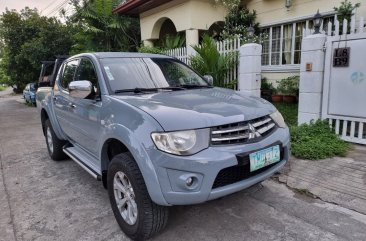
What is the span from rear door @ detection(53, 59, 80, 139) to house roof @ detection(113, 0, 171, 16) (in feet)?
22.2

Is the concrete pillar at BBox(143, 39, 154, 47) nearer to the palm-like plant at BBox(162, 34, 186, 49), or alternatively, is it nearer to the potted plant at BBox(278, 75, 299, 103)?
the palm-like plant at BBox(162, 34, 186, 49)

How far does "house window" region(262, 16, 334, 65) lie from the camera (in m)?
8.59

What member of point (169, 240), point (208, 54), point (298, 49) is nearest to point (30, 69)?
point (208, 54)

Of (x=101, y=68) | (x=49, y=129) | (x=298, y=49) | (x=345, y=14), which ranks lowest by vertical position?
(x=49, y=129)

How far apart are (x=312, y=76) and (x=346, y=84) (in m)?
0.58

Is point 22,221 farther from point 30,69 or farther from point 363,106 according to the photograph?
point 30,69

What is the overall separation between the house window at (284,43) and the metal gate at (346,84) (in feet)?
12.4

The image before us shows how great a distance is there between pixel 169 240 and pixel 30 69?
1664 cm

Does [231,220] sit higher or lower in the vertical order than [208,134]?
lower

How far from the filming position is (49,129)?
16.6 feet

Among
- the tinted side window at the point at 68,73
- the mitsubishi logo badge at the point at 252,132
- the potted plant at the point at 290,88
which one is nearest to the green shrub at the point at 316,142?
the mitsubishi logo badge at the point at 252,132

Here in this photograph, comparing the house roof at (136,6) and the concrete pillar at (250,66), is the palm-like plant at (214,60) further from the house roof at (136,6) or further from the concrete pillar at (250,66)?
the house roof at (136,6)

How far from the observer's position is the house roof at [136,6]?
10508 millimetres

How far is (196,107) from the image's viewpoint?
2.56 m
